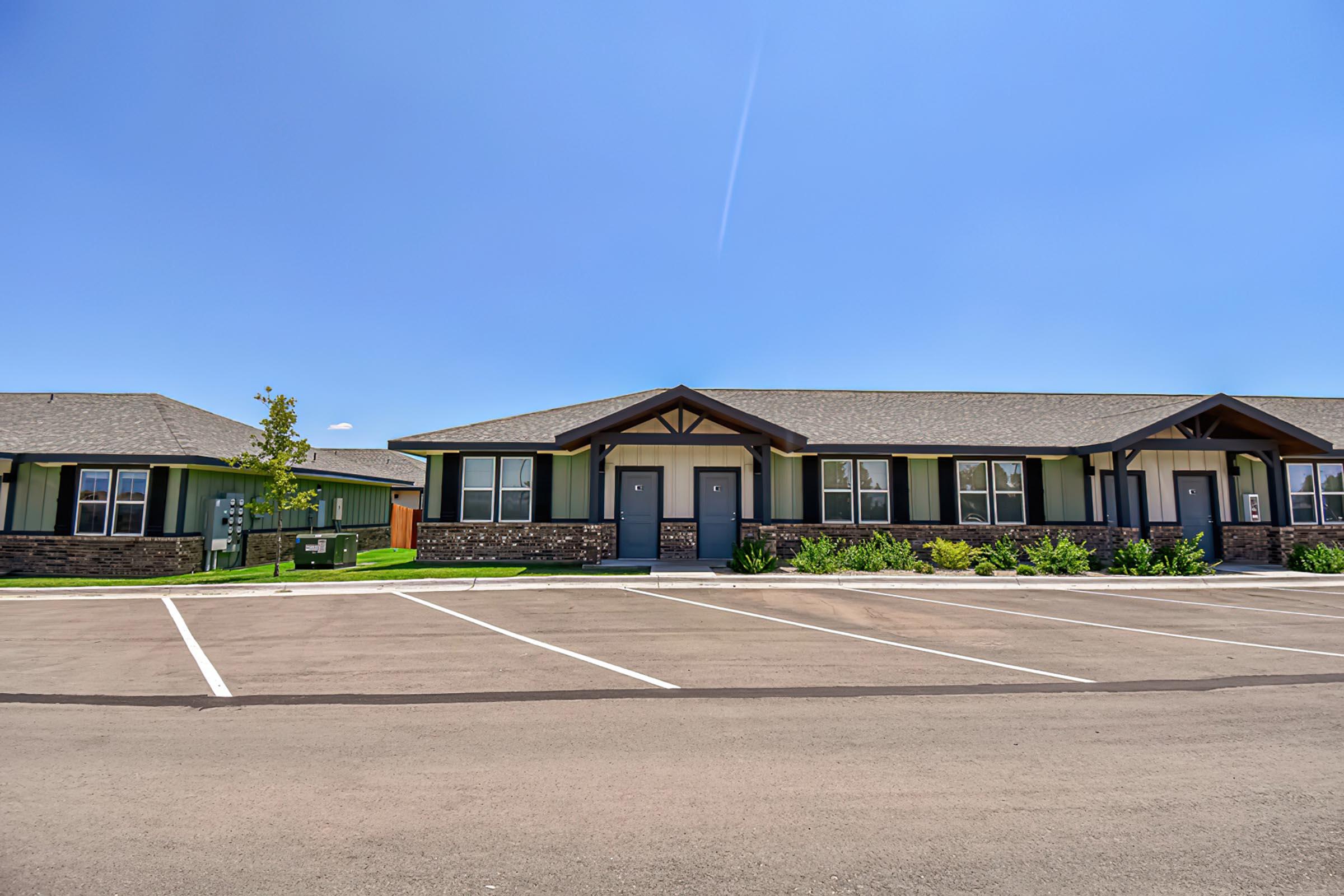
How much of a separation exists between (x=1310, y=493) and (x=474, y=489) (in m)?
23.8

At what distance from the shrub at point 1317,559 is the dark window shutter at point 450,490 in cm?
2207

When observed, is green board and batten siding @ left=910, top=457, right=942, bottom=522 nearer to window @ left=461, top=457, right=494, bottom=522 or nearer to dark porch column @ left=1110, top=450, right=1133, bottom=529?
dark porch column @ left=1110, top=450, right=1133, bottom=529

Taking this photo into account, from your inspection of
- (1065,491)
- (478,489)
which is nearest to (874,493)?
(1065,491)

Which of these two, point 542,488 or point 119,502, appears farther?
point 542,488

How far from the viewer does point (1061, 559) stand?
16031 mm

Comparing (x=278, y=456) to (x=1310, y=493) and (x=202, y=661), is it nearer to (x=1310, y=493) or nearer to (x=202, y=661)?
(x=202, y=661)

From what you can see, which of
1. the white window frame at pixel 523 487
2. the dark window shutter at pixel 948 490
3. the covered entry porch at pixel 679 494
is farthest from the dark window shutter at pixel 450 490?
the dark window shutter at pixel 948 490

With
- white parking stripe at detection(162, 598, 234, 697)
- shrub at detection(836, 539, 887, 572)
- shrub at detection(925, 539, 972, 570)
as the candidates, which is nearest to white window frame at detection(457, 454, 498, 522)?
white parking stripe at detection(162, 598, 234, 697)

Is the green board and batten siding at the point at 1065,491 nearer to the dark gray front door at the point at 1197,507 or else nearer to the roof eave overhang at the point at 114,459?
the dark gray front door at the point at 1197,507

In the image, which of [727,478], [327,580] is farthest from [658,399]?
[327,580]

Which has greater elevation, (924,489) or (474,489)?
(924,489)

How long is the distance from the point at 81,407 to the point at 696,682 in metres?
22.9

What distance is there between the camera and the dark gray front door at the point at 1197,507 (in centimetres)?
1858

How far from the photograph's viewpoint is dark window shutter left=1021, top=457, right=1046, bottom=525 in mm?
18328
